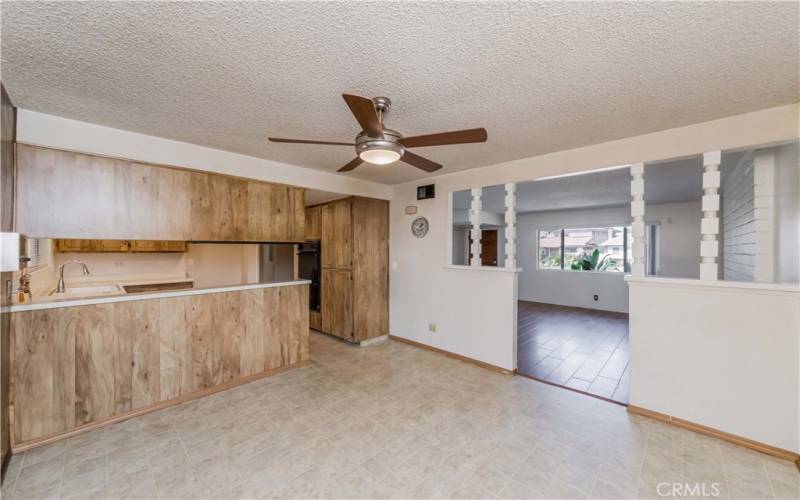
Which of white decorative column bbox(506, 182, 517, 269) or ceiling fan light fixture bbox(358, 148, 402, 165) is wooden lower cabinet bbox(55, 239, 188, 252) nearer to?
ceiling fan light fixture bbox(358, 148, 402, 165)

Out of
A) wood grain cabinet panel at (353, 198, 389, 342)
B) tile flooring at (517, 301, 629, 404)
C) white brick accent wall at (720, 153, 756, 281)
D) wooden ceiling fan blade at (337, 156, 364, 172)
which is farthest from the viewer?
wood grain cabinet panel at (353, 198, 389, 342)

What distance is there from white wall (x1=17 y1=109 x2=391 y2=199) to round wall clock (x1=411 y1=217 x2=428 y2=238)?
1.26 m

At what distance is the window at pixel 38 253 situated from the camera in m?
3.11

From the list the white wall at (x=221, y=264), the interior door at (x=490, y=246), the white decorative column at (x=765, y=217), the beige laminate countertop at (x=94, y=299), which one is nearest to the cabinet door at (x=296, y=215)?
the beige laminate countertop at (x=94, y=299)

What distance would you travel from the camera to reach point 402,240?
4602mm

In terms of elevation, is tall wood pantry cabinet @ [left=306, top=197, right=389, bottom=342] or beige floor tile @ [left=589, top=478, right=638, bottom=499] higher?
tall wood pantry cabinet @ [left=306, top=197, right=389, bottom=342]

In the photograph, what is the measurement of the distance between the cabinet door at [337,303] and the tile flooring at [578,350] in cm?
234

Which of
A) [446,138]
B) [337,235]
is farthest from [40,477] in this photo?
[337,235]

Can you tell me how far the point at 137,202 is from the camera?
8.77 ft

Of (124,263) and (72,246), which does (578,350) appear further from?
(72,246)

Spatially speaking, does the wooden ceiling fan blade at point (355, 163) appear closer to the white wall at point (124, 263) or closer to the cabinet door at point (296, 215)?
the cabinet door at point (296, 215)

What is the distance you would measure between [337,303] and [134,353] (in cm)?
242

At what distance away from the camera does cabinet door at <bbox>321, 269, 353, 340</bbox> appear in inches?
175

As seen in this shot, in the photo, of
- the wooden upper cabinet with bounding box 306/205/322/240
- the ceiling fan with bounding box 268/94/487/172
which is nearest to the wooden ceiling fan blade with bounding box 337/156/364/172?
the ceiling fan with bounding box 268/94/487/172
